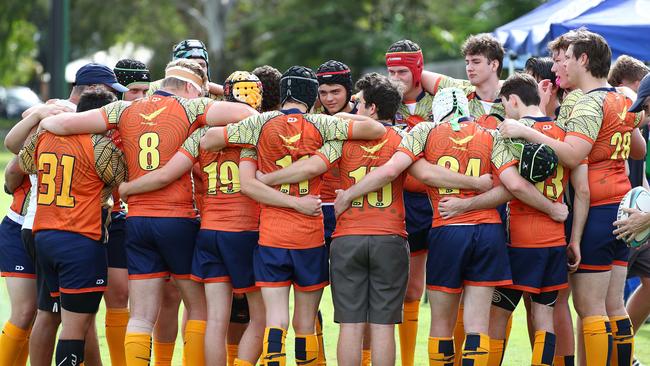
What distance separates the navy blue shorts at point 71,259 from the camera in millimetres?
6262

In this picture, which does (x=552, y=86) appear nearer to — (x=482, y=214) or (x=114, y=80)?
(x=482, y=214)

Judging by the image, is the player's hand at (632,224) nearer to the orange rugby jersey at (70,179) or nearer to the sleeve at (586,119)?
the sleeve at (586,119)

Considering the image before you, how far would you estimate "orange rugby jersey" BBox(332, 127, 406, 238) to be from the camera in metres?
6.29

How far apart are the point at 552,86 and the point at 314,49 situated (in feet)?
99.3

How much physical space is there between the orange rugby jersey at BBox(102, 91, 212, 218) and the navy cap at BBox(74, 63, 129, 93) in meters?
0.50

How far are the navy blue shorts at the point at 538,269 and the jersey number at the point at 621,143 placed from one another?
0.75 metres

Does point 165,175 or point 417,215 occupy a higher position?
point 165,175

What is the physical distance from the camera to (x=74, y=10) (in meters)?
45.3

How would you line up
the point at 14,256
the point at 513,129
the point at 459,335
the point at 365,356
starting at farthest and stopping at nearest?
the point at 365,356
the point at 459,335
the point at 14,256
the point at 513,129

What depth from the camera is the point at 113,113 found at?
632cm

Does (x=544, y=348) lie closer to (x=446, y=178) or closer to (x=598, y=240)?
(x=598, y=240)

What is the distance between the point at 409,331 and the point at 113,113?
276cm

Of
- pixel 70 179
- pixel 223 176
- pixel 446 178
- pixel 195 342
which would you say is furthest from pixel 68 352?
pixel 446 178

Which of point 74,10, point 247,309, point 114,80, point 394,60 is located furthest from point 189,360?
point 74,10
